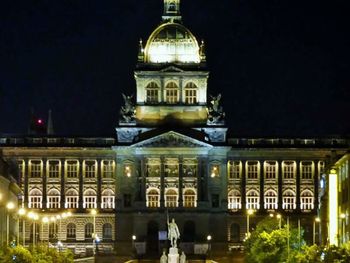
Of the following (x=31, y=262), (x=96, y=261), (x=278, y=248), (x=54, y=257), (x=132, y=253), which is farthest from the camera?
(x=132, y=253)

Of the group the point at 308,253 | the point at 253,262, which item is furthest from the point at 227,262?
the point at 308,253

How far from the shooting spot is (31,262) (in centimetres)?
12119

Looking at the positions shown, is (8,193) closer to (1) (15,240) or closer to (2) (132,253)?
(1) (15,240)

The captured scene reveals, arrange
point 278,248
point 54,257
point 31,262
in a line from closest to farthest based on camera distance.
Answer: point 31,262
point 54,257
point 278,248

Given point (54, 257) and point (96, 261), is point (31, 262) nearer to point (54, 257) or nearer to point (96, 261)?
point (54, 257)

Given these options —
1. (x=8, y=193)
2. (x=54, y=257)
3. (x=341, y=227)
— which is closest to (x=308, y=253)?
(x=341, y=227)

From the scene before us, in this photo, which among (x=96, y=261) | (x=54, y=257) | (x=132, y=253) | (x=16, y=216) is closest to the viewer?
(x=54, y=257)

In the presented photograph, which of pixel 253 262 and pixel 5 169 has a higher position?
pixel 5 169

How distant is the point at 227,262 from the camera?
18325 centimetres

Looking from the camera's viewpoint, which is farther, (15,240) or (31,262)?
(15,240)

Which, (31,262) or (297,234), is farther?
(297,234)

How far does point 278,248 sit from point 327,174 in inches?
536

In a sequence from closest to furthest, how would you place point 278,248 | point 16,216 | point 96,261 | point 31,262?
point 31,262 → point 278,248 → point 16,216 → point 96,261

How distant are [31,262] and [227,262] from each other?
64.9 metres
